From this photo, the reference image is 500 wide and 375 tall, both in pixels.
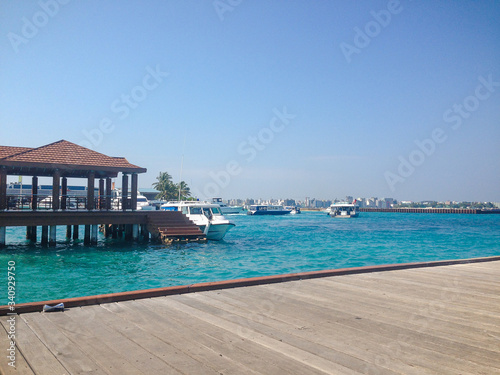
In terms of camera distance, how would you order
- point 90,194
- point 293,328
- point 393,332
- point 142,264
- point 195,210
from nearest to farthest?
point 393,332, point 293,328, point 142,264, point 90,194, point 195,210

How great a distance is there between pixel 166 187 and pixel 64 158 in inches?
3359

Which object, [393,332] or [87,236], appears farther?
[87,236]

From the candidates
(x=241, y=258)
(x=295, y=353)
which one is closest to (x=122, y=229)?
(x=241, y=258)

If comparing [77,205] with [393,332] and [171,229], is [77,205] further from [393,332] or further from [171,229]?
[393,332]

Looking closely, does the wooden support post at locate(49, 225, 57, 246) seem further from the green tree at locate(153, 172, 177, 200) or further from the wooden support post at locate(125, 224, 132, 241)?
the green tree at locate(153, 172, 177, 200)

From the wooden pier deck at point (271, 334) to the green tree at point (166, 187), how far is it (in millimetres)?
104002

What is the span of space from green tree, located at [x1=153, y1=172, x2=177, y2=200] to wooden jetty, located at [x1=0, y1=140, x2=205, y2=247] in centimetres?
7871

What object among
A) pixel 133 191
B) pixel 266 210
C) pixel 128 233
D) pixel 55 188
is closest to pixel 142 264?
pixel 55 188

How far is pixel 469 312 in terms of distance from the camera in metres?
5.23

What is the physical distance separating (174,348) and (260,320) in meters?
1.23

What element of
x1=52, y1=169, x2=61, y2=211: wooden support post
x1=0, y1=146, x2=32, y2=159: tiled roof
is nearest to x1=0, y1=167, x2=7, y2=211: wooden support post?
x1=0, y1=146, x2=32, y2=159: tiled roof

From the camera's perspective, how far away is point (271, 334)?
14.1 ft

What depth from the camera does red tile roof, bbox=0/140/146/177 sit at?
23.6 meters

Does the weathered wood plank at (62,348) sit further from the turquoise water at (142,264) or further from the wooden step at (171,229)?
the wooden step at (171,229)
